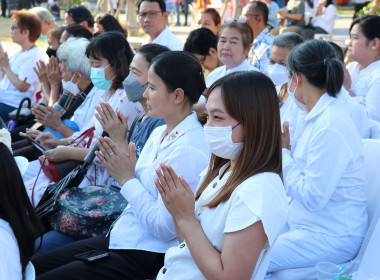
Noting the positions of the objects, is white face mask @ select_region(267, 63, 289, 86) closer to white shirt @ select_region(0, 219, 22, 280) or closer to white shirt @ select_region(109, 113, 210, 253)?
white shirt @ select_region(109, 113, 210, 253)

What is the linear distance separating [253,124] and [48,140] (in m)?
2.50

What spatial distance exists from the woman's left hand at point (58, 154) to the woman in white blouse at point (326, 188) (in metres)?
1.64

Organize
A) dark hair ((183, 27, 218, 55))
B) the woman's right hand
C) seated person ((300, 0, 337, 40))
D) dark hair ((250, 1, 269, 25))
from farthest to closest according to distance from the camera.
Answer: seated person ((300, 0, 337, 40)) < dark hair ((250, 1, 269, 25)) < dark hair ((183, 27, 218, 55)) < the woman's right hand

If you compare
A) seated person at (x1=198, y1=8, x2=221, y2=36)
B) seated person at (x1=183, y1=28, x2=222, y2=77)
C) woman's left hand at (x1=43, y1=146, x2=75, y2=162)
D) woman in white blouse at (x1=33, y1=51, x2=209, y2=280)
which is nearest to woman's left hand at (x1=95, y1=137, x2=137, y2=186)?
woman in white blouse at (x1=33, y1=51, x2=209, y2=280)

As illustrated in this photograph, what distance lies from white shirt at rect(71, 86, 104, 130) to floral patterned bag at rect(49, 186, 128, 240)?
152cm

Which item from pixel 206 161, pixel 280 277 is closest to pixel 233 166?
pixel 206 161

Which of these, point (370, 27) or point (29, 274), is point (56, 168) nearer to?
point (29, 274)

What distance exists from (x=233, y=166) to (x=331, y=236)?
0.90 metres

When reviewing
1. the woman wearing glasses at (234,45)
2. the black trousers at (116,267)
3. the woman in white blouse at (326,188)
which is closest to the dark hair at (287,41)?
the woman wearing glasses at (234,45)

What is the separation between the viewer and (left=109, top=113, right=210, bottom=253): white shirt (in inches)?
95.7

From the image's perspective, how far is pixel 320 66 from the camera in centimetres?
Answer: 274

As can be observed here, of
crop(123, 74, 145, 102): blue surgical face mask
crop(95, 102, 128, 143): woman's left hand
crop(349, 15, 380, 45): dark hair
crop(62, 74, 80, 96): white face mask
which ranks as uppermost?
crop(349, 15, 380, 45): dark hair

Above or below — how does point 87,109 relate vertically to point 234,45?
below

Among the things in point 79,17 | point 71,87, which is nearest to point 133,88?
point 71,87
